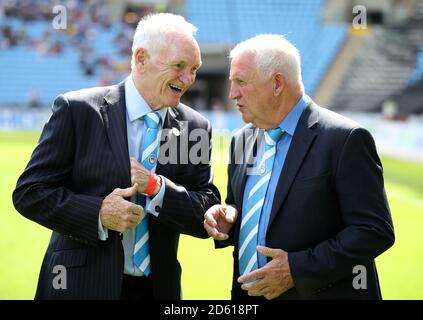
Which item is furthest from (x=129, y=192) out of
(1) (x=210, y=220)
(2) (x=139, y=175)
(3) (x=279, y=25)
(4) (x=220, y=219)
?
(3) (x=279, y=25)

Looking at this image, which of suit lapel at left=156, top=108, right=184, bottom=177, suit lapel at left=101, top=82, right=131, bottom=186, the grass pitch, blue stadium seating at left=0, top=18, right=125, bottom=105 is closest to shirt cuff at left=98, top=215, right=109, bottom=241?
suit lapel at left=101, top=82, right=131, bottom=186

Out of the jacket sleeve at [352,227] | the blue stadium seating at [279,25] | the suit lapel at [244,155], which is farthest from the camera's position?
the blue stadium seating at [279,25]

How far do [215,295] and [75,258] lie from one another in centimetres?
328

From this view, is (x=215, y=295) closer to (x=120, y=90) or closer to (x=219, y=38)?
(x=120, y=90)

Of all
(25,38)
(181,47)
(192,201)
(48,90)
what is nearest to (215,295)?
(192,201)

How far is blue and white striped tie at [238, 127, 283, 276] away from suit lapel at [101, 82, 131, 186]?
0.64 m

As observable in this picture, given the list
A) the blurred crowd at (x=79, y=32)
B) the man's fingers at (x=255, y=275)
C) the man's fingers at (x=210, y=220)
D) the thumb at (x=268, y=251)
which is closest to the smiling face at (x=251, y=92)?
the man's fingers at (x=210, y=220)

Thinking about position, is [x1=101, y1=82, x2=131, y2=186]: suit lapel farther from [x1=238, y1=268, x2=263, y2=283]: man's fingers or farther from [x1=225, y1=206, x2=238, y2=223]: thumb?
[x1=238, y1=268, x2=263, y2=283]: man's fingers

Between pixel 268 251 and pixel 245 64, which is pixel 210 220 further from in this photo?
Answer: pixel 245 64

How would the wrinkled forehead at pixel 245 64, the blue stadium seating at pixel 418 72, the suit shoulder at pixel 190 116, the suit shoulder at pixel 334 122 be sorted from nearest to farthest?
the suit shoulder at pixel 334 122 → the wrinkled forehead at pixel 245 64 → the suit shoulder at pixel 190 116 → the blue stadium seating at pixel 418 72

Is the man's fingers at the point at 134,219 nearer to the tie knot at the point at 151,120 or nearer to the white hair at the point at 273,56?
the tie knot at the point at 151,120

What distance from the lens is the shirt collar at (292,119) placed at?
3.26 m

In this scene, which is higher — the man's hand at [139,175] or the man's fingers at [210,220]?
the man's hand at [139,175]

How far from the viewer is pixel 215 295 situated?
248 inches
